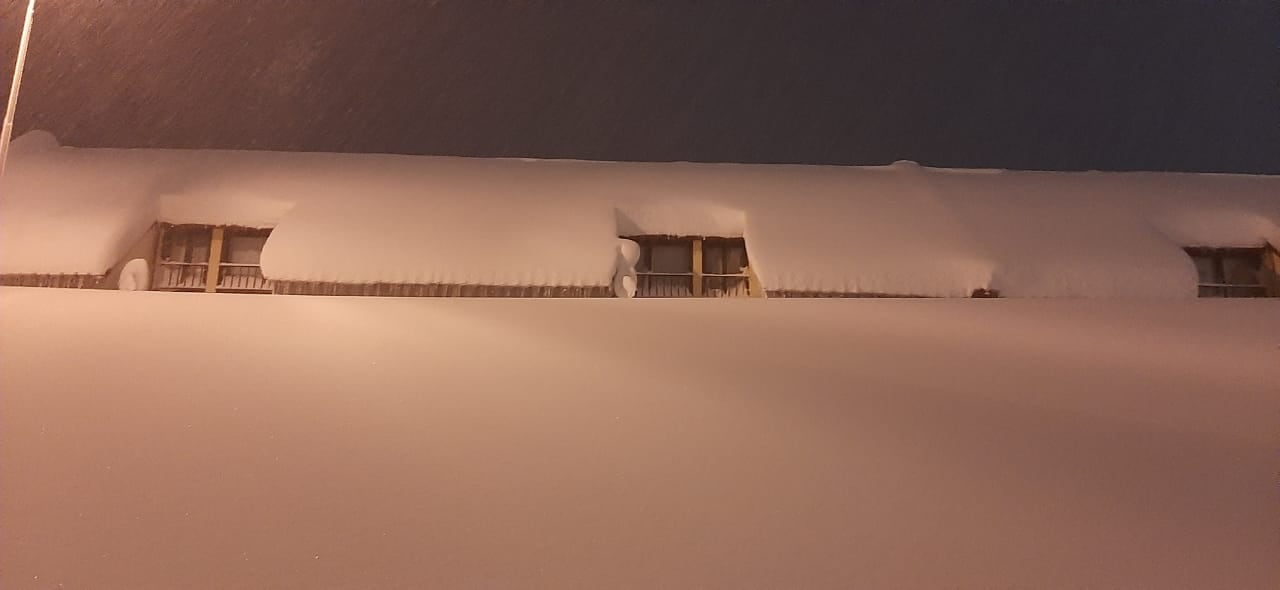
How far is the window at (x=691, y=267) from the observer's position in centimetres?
A: 175

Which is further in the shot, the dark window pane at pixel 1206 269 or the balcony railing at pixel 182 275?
the dark window pane at pixel 1206 269

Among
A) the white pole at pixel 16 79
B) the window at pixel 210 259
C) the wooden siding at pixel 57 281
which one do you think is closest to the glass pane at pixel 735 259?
the window at pixel 210 259

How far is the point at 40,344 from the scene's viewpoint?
143 centimetres

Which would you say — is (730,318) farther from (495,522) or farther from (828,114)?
(828,114)

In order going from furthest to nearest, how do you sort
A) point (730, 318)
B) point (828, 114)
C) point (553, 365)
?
1. point (828, 114)
2. point (730, 318)
3. point (553, 365)

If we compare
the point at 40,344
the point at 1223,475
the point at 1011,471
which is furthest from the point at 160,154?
the point at 1223,475

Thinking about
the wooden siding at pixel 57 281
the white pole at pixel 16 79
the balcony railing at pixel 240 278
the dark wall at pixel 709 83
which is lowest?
the wooden siding at pixel 57 281

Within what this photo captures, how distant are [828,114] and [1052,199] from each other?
0.56m

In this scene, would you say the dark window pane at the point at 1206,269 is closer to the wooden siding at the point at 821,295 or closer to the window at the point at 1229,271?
the window at the point at 1229,271

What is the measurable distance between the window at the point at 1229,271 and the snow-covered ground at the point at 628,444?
0.23 meters

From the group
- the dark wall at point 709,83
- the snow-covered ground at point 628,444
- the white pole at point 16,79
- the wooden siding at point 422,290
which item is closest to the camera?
the snow-covered ground at point 628,444

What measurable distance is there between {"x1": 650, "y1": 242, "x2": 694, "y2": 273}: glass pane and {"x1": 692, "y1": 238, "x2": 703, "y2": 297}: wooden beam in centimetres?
1

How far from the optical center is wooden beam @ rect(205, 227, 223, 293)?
168 cm

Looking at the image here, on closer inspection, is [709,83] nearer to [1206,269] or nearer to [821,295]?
[821,295]
